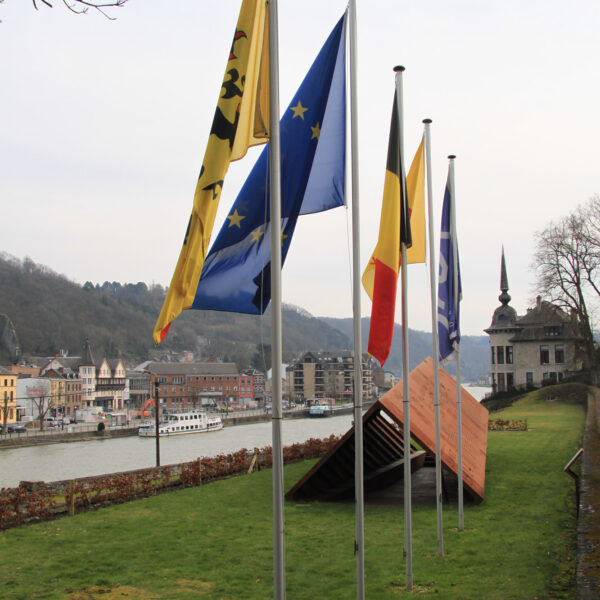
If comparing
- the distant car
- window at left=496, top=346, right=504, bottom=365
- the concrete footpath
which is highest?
window at left=496, top=346, right=504, bottom=365

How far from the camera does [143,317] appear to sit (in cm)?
17388

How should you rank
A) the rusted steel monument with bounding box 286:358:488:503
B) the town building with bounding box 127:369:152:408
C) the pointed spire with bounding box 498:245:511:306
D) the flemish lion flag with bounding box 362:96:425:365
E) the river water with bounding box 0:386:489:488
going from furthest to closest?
the town building with bounding box 127:369:152:408, the pointed spire with bounding box 498:245:511:306, the river water with bounding box 0:386:489:488, the rusted steel monument with bounding box 286:358:488:503, the flemish lion flag with bounding box 362:96:425:365

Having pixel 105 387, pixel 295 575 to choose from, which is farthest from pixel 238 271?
pixel 105 387

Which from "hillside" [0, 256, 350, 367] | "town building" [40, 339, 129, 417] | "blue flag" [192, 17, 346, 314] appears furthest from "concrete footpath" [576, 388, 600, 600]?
"hillside" [0, 256, 350, 367]

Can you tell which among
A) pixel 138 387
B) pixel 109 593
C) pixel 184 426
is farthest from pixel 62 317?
pixel 109 593

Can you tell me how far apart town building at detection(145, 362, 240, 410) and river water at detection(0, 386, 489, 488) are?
2128 inches

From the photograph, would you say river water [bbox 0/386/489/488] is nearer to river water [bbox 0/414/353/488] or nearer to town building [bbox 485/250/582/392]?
river water [bbox 0/414/353/488]

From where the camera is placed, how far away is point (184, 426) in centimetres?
7750

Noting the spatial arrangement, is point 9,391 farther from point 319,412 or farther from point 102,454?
point 319,412

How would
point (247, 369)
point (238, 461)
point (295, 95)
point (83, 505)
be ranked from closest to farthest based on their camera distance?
1. point (295, 95)
2. point (83, 505)
3. point (238, 461)
4. point (247, 369)

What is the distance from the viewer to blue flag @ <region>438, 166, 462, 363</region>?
11.8 m

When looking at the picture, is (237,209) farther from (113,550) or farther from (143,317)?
(143,317)

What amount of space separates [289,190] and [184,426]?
7294cm

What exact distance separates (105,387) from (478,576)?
413 feet
